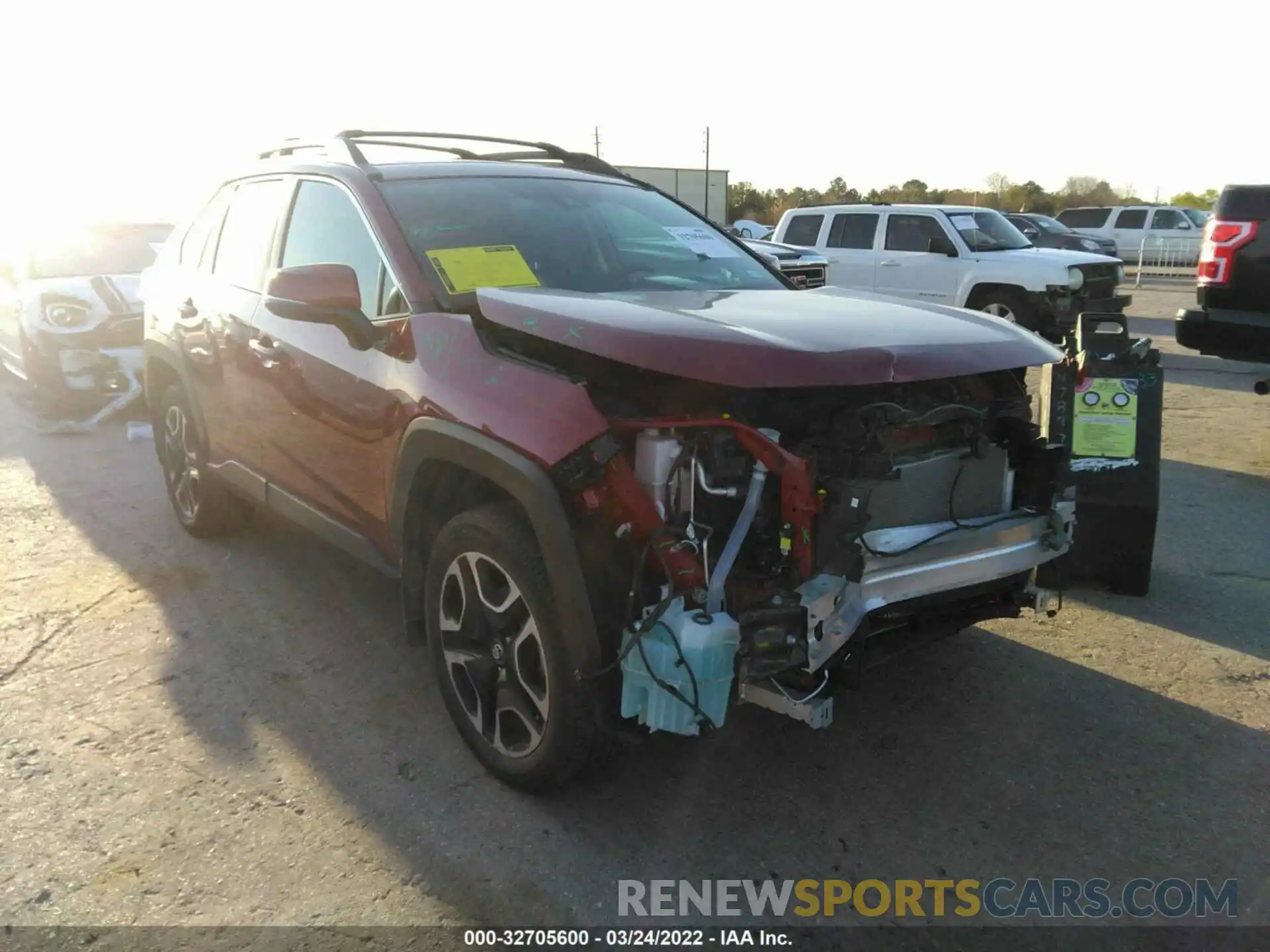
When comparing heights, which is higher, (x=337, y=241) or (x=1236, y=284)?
→ (x=337, y=241)

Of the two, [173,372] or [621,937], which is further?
[173,372]

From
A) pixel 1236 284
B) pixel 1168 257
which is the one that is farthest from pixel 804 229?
pixel 1168 257

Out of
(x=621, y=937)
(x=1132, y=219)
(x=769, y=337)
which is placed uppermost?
(x=1132, y=219)

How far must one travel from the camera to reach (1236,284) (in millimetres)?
6551

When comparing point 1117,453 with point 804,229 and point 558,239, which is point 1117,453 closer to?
point 558,239

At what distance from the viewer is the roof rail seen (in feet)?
14.0

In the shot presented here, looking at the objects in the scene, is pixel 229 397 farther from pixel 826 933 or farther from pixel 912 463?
pixel 826 933

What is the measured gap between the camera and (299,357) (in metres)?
3.84

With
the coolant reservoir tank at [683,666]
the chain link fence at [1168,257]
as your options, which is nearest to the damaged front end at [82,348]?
the coolant reservoir tank at [683,666]

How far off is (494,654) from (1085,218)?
30.3 meters

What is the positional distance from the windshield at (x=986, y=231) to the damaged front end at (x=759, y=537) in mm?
10185

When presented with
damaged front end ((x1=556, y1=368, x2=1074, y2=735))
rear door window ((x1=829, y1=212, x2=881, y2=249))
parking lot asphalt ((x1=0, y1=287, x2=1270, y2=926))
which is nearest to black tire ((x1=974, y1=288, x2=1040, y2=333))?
rear door window ((x1=829, y1=212, x2=881, y2=249))

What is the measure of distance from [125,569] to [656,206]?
319 centimetres

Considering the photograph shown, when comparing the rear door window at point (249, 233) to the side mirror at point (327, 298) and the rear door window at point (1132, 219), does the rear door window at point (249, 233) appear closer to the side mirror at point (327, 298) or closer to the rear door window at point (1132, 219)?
the side mirror at point (327, 298)
